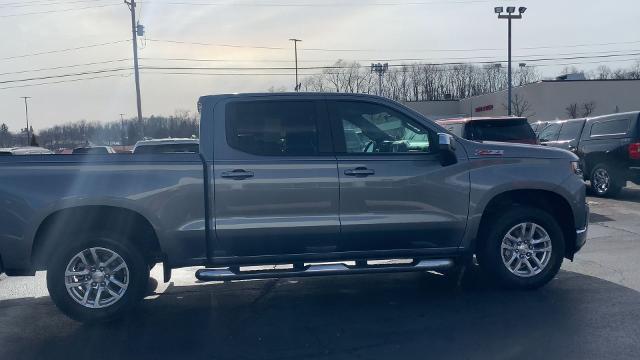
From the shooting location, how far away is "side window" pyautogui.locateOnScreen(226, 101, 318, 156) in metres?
6.13

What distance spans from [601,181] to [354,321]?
440 inches

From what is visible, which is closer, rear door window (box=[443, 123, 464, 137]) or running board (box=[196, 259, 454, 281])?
running board (box=[196, 259, 454, 281])

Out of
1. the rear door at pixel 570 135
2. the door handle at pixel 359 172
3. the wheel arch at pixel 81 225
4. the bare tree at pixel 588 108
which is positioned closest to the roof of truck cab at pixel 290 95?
the door handle at pixel 359 172

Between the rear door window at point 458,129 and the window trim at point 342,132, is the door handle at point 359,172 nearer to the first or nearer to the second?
the window trim at point 342,132

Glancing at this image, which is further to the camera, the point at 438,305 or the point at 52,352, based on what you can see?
the point at 438,305

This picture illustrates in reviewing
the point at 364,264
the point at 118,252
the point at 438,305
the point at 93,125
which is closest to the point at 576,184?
the point at 438,305

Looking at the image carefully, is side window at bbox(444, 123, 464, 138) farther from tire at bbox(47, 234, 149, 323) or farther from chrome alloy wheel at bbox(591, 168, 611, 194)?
tire at bbox(47, 234, 149, 323)

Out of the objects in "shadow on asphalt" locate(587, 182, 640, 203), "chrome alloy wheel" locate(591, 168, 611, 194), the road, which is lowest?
"shadow on asphalt" locate(587, 182, 640, 203)

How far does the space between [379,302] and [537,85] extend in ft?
165

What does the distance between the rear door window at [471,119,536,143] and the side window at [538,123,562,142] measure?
5.05 metres

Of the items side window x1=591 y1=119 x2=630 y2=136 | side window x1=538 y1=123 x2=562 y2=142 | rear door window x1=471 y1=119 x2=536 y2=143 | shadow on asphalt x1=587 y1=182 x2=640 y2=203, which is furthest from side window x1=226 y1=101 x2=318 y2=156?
side window x1=538 y1=123 x2=562 y2=142

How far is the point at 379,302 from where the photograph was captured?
647 centimetres

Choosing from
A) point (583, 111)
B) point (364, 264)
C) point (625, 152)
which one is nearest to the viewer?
point (364, 264)

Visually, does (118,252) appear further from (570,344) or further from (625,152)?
(625,152)
